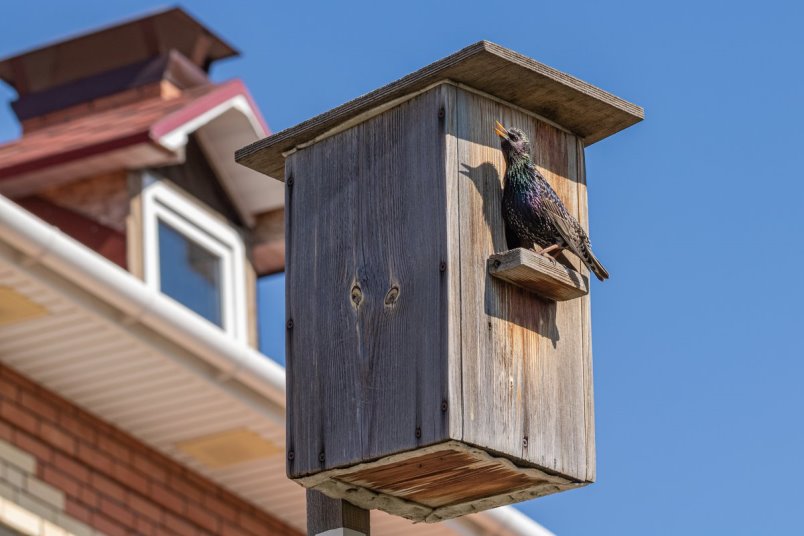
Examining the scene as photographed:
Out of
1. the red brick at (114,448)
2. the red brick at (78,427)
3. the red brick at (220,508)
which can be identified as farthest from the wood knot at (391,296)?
the red brick at (220,508)

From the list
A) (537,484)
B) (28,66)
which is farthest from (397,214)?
(28,66)

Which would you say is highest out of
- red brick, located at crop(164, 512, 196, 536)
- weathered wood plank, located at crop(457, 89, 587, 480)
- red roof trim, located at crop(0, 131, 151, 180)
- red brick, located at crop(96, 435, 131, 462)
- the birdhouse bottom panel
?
red roof trim, located at crop(0, 131, 151, 180)

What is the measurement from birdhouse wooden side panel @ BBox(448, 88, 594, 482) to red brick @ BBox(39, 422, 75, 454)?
3.65 metres

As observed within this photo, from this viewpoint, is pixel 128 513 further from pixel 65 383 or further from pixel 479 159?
pixel 479 159

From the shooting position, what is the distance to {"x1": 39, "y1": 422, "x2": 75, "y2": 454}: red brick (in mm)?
7551

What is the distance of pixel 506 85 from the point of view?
435 cm

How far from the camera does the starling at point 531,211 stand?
13.8 feet


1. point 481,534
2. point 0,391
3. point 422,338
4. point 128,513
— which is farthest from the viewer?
point 481,534

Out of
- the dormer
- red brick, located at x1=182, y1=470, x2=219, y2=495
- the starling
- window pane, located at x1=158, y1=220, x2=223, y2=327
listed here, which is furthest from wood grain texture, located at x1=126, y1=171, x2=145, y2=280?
the starling

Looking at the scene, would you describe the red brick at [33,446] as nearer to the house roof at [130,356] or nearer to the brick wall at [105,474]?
the brick wall at [105,474]

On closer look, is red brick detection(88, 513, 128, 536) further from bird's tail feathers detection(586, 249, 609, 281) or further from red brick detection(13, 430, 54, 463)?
bird's tail feathers detection(586, 249, 609, 281)

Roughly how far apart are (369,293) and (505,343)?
1.10ft

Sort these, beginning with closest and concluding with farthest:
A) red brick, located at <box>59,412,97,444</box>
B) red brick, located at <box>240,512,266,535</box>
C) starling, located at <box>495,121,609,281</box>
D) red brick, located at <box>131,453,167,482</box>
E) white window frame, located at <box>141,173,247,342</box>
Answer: starling, located at <box>495,121,609,281</box> → red brick, located at <box>59,412,97,444</box> → red brick, located at <box>131,453,167,482</box> → red brick, located at <box>240,512,266,535</box> → white window frame, located at <box>141,173,247,342</box>

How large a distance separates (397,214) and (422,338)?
0.34 m
